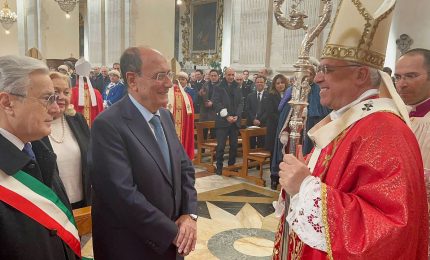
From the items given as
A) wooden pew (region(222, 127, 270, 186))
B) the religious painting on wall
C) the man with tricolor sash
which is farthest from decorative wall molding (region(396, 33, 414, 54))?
the man with tricolor sash

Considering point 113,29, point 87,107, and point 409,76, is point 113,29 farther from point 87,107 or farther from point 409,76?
point 409,76

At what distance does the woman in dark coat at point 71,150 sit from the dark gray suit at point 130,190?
1.50ft

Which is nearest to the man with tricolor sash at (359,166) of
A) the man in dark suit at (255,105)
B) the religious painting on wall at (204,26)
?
the man in dark suit at (255,105)

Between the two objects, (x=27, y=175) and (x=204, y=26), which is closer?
(x=27, y=175)

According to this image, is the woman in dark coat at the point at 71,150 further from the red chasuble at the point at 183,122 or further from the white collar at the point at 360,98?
the red chasuble at the point at 183,122

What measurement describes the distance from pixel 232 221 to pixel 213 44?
15.1m

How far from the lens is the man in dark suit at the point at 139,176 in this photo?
1.83 meters

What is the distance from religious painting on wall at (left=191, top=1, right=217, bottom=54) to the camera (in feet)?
61.4

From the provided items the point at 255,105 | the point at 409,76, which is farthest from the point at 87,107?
the point at 409,76

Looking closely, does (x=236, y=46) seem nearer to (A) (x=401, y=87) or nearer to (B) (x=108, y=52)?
(B) (x=108, y=52)

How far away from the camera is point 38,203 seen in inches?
56.0

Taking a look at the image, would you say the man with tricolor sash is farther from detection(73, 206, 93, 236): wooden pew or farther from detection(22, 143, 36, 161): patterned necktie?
detection(73, 206, 93, 236): wooden pew

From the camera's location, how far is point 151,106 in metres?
2.06

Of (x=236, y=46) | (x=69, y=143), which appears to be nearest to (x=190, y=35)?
(x=236, y=46)
